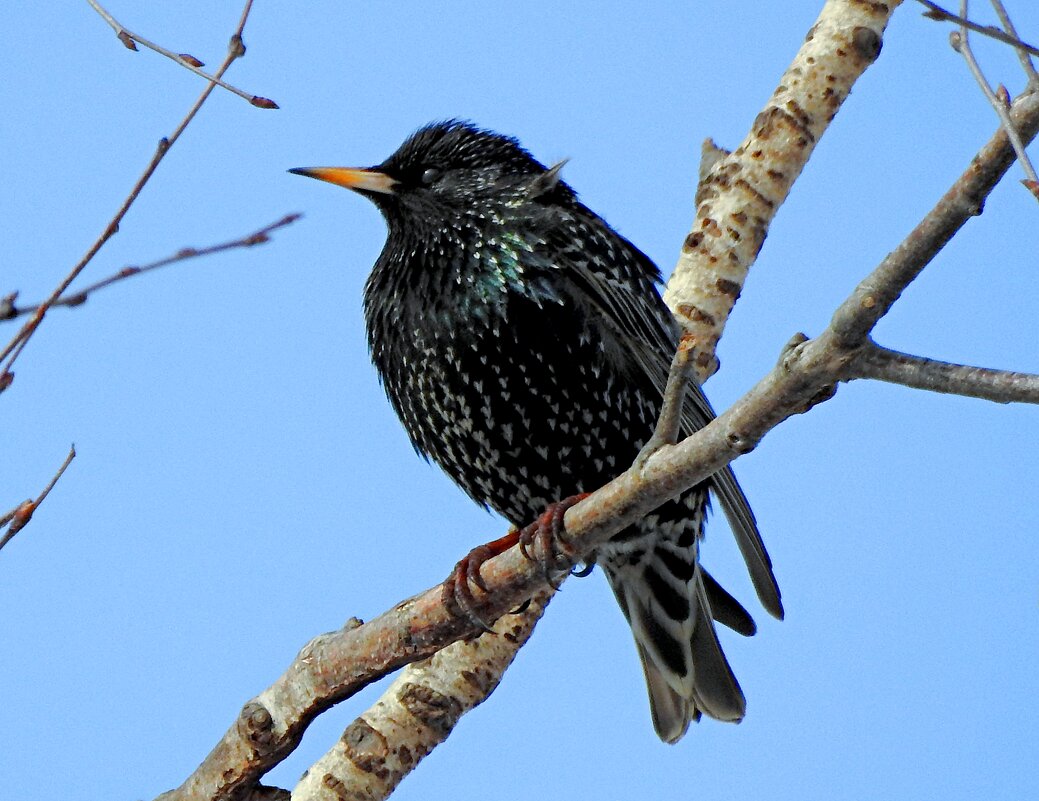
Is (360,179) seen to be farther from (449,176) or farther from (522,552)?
(522,552)

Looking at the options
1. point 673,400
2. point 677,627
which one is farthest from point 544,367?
point 673,400

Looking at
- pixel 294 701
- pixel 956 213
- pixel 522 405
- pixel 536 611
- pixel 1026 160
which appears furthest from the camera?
pixel 536 611

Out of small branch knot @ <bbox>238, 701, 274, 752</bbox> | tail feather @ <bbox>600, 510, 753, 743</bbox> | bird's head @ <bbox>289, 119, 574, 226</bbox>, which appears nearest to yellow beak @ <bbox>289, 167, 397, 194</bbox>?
bird's head @ <bbox>289, 119, 574, 226</bbox>

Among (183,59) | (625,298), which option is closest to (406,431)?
(625,298)

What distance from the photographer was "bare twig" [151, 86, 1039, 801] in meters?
2.38

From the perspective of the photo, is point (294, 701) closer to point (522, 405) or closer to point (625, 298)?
point (522, 405)

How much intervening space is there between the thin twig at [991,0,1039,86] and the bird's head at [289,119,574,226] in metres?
2.12

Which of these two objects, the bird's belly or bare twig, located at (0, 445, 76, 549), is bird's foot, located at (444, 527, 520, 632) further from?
bare twig, located at (0, 445, 76, 549)

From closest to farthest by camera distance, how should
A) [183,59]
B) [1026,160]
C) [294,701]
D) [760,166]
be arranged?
[1026,160] < [183,59] < [294,701] < [760,166]

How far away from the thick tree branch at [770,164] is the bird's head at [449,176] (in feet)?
1.79

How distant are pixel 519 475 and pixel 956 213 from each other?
2.01 meters

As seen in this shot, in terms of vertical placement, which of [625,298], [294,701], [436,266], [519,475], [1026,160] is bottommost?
[1026,160]

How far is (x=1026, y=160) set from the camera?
217 cm

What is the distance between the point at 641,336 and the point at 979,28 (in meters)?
2.09
